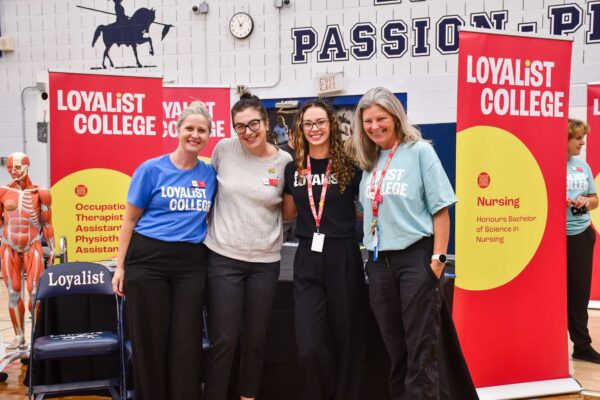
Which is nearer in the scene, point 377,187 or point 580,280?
point 377,187

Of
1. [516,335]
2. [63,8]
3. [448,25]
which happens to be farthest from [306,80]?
[516,335]

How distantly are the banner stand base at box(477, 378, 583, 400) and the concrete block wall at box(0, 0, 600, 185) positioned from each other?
3984 mm

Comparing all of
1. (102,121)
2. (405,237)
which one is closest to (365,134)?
(405,237)

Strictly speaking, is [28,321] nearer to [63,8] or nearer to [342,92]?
[342,92]

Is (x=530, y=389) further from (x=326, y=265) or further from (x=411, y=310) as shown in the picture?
(x=326, y=265)

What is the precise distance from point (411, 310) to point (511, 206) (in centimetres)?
118

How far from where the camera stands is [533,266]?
2.95 meters

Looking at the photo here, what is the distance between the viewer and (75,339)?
2.60m

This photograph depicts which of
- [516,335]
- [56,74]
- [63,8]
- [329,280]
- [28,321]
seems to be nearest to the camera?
[329,280]

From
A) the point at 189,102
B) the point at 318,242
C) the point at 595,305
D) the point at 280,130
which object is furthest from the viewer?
the point at 280,130

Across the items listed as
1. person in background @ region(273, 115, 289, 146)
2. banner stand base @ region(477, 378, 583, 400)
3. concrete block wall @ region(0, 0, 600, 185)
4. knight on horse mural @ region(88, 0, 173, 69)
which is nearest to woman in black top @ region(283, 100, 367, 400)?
banner stand base @ region(477, 378, 583, 400)

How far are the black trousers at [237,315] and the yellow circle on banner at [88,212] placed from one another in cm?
201

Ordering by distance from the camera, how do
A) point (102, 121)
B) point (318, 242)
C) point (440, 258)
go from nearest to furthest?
point (440, 258) < point (318, 242) < point (102, 121)

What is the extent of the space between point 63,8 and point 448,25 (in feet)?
17.2
